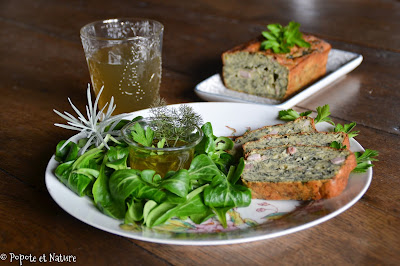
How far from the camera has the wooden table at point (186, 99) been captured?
3.92 ft

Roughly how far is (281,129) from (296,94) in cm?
52

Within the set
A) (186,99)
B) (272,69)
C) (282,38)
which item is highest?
(282,38)

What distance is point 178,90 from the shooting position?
2.28 metres

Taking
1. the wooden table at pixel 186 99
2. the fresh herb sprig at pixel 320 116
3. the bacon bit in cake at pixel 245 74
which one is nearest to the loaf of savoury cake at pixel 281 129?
the fresh herb sprig at pixel 320 116

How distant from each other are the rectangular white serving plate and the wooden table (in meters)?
0.06

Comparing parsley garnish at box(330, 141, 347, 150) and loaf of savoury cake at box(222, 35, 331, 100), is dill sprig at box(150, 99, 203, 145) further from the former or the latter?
loaf of savoury cake at box(222, 35, 331, 100)

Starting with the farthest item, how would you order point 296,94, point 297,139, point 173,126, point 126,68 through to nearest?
point 296,94 < point 126,68 < point 297,139 < point 173,126

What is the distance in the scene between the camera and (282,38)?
7.44 feet

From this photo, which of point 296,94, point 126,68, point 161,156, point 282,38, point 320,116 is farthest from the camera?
point 282,38

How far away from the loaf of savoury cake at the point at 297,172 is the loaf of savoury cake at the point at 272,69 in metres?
0.75

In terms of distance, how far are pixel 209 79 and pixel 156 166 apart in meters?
0.98

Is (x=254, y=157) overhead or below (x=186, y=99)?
overhead

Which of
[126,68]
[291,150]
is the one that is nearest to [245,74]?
[126,68]

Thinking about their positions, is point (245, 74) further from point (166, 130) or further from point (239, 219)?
point (239, 219)
